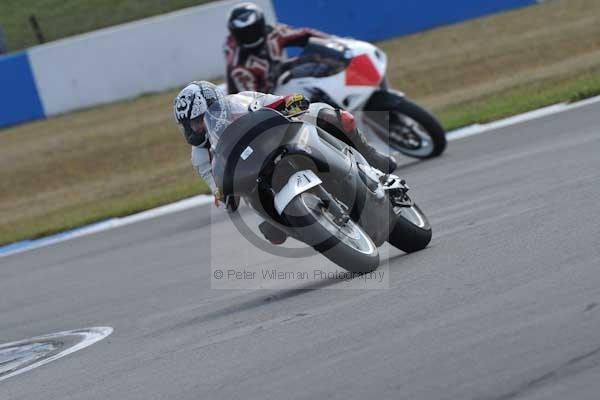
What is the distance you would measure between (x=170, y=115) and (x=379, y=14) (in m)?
4.57

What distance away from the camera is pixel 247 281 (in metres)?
7.95

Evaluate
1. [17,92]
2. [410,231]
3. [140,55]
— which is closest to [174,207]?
[410,231]

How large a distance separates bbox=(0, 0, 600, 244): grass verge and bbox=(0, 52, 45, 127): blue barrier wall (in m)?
0.36

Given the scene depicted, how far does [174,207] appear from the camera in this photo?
13.1 meters

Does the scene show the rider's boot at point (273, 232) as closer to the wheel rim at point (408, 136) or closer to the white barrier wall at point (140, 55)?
the wheel rim at point (408, 136)

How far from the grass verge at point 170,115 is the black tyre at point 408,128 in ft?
8.23

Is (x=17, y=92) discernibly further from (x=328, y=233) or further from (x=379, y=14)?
(x=328, y=233)

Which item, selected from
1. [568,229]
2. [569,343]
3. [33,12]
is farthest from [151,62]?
[569,343]

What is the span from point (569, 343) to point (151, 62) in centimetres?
1828

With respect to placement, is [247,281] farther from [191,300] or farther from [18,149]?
[18,149]

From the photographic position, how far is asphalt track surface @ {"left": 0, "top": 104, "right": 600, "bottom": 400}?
454cm

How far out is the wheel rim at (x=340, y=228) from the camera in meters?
6.45

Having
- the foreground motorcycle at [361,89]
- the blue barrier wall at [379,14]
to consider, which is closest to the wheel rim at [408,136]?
the foreground motorcycle at [361,89]

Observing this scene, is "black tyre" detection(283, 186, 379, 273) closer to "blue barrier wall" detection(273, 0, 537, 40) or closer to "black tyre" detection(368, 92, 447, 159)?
"black tyre" detection(368, 92, 447, 159)
